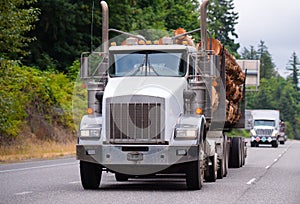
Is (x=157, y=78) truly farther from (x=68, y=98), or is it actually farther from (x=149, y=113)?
(x=68, y=98)

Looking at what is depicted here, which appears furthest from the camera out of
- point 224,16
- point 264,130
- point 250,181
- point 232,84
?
point 224,16

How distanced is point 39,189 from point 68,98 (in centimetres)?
2880

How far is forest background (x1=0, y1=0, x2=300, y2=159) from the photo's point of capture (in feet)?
95.8

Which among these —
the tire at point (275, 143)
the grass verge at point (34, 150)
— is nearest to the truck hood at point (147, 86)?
the grass verge at point (34, 150)

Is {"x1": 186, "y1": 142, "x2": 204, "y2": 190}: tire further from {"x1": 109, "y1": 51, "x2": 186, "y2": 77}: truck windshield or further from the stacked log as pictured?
the stacked log

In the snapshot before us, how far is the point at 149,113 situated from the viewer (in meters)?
16.9

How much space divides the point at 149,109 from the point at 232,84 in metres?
9.19

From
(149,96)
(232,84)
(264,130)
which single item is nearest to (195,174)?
(149,96)

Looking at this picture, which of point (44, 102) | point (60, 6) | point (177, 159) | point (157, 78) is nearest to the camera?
point (177, 159)

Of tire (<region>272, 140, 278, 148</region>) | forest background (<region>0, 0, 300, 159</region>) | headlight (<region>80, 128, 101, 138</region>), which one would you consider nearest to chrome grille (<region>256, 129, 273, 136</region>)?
tire (<region>272, 140, 278, 148</region>)

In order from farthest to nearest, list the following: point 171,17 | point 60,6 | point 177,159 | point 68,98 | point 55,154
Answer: point 171,17 → point 60,6 → point 68,98 → point 55,154 → point 177,159

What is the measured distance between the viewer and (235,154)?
29266mm

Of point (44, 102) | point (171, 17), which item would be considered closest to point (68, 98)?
point (44, 102)

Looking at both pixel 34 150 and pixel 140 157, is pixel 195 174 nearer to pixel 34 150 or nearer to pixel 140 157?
pixel 140 157
